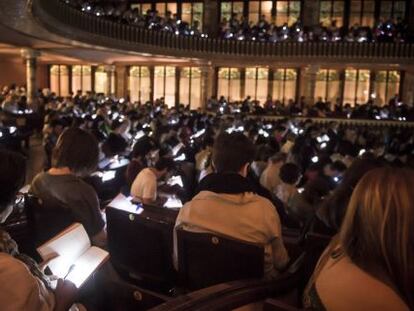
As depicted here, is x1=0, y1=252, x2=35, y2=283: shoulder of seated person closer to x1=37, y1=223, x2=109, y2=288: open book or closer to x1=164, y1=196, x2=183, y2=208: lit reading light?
x1=37, y1=223, x2=109, y2=288: open book

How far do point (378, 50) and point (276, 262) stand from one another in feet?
68.8

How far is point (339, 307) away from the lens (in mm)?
1831

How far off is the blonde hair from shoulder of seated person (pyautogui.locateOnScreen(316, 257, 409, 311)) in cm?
3

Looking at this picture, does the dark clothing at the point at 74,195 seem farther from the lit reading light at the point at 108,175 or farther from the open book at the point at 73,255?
the lit reading light at the point at 108,175

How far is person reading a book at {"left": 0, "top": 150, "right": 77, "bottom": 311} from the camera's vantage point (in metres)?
1.73

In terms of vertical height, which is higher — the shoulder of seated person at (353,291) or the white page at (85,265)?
the shoulder of seated person at (353,291)

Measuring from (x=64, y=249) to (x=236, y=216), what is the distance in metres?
0.91

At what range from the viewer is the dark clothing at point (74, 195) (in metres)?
3.34

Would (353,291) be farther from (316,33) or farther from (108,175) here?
(316,33)

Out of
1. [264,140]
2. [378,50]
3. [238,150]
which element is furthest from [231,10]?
[238,150]

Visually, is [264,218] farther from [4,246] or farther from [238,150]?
[4,246]

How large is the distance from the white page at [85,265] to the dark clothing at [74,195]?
2.36 feet

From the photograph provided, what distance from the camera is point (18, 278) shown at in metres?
1.76

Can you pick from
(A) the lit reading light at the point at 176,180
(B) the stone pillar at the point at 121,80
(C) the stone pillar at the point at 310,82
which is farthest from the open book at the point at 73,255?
(B) the stone pillar at the point at 121,80
